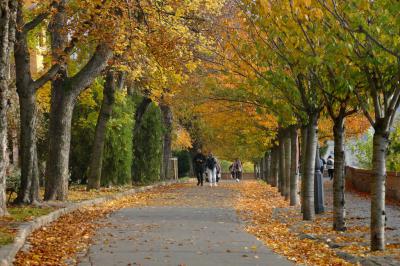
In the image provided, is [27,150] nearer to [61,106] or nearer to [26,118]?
[26,118]

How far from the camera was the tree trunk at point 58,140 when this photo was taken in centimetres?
1981

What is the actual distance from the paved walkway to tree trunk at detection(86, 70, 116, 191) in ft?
26.3

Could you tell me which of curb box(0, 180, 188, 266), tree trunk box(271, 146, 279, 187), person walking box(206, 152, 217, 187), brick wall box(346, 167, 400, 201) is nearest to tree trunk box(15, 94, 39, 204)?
curb box(0, 180, 188, 266)

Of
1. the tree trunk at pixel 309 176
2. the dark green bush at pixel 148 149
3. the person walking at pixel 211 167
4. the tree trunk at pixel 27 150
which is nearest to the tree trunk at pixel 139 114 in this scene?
the dark green bush at pixel 148 149

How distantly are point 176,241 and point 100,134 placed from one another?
608 inches

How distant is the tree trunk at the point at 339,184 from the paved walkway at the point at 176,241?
1.88m

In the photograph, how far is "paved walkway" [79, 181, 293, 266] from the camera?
34.4 feet

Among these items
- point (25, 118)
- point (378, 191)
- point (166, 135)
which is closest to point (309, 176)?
point (378, 191)

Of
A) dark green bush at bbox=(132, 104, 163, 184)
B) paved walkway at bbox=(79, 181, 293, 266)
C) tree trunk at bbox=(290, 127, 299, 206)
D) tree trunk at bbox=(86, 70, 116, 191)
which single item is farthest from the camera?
dark green bush at bbox=(132, 104, 163, 184)

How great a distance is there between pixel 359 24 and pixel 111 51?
10.9 metres

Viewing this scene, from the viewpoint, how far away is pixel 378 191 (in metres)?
11.7

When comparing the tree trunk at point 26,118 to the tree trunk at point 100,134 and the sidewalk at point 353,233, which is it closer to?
the sidewalk at point 353,233

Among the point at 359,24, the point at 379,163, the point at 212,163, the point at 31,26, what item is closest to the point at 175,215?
the point at 31,26

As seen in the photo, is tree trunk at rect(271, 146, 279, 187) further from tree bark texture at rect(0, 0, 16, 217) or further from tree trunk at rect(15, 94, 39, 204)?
tree bark texture at rect(0, 0, 16, 217)
